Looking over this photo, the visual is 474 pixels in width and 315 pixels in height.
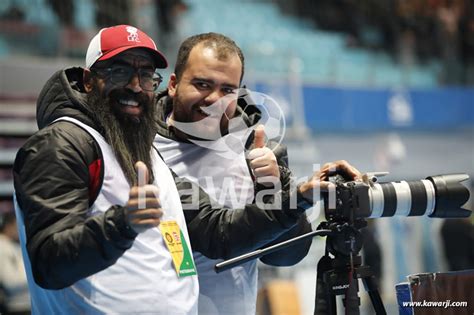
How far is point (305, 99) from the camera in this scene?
8.33 meters

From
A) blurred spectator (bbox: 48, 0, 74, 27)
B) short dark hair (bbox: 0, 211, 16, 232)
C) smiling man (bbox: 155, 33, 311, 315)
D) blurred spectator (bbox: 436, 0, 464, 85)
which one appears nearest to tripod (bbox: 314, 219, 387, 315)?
smiling man (bbox: 155, 33, 311, 315)

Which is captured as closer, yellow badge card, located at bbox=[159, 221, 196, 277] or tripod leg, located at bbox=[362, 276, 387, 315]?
yellow badge card, located at bbox=[159, 221, 196, 277]

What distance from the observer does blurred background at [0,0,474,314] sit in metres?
6.42

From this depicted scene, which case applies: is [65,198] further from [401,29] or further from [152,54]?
[401,29]

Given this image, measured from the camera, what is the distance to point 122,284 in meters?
1.90

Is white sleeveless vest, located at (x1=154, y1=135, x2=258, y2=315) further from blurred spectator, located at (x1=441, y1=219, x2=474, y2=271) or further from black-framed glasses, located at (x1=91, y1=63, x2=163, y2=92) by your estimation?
blurred spectator, located at (x1=441, y1=219, x2=474, y2=271)

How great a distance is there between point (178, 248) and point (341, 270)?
46cm

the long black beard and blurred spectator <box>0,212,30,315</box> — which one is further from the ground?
the long black beard

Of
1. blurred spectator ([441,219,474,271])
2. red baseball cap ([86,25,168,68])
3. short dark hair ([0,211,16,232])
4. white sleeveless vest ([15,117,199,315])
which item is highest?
red baseball cap ([86,25,168,68])

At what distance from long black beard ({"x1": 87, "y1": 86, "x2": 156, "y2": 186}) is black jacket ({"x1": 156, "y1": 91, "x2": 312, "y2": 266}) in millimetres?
412

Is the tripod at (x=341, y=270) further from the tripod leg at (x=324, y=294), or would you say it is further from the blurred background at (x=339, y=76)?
the blurred background at (x=339, y=76)

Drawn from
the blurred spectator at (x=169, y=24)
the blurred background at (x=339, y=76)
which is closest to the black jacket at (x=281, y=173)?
the blurred background at (x=339, y=76)

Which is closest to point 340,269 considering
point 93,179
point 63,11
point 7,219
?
point 93,179

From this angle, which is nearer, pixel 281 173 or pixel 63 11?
pixel 281 173
